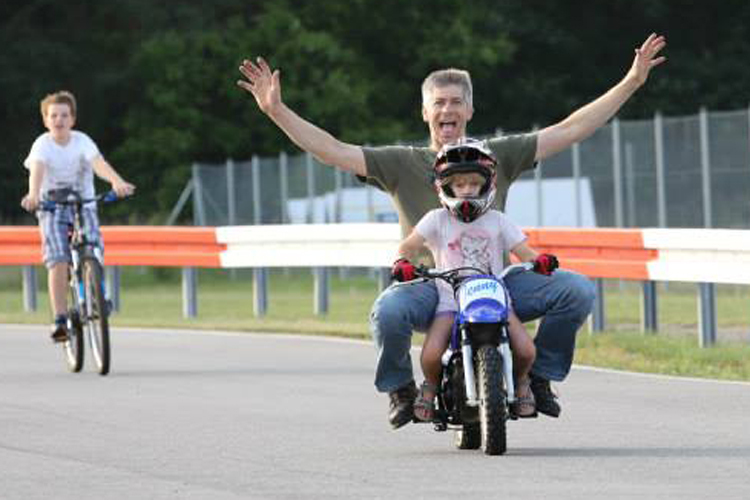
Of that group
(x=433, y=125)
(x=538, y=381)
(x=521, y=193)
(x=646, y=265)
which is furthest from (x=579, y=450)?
(x=521, y=193)

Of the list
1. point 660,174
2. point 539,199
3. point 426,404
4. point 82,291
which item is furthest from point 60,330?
point 539,199

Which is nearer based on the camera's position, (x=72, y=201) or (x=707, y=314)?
(x=72, y=201)

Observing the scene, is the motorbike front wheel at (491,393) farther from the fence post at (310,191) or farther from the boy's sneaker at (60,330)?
the fence post at (310,191)

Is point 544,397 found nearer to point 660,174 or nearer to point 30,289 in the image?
point 30,289

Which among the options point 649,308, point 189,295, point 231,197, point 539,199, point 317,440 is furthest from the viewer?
point 231,197

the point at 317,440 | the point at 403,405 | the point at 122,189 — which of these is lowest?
the point at 317,440

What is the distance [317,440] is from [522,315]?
122 cm

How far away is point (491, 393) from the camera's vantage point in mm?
10922

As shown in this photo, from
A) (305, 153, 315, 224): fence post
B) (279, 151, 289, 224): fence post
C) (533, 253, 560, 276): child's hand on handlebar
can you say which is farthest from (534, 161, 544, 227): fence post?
(533, 253, 560, 276): child's hand on handlebar

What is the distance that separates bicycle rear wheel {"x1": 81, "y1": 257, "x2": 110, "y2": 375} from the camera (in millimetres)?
16453

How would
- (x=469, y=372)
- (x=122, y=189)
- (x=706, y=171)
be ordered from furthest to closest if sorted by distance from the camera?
(x=706, y=171)
(x=122, y=189)
(x=469, y=372)

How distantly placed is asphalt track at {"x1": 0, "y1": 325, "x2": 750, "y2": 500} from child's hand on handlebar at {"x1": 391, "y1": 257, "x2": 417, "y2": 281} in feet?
2.51

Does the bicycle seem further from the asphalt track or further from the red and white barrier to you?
the red and white barrier

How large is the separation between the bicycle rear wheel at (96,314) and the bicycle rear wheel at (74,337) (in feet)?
0.21
